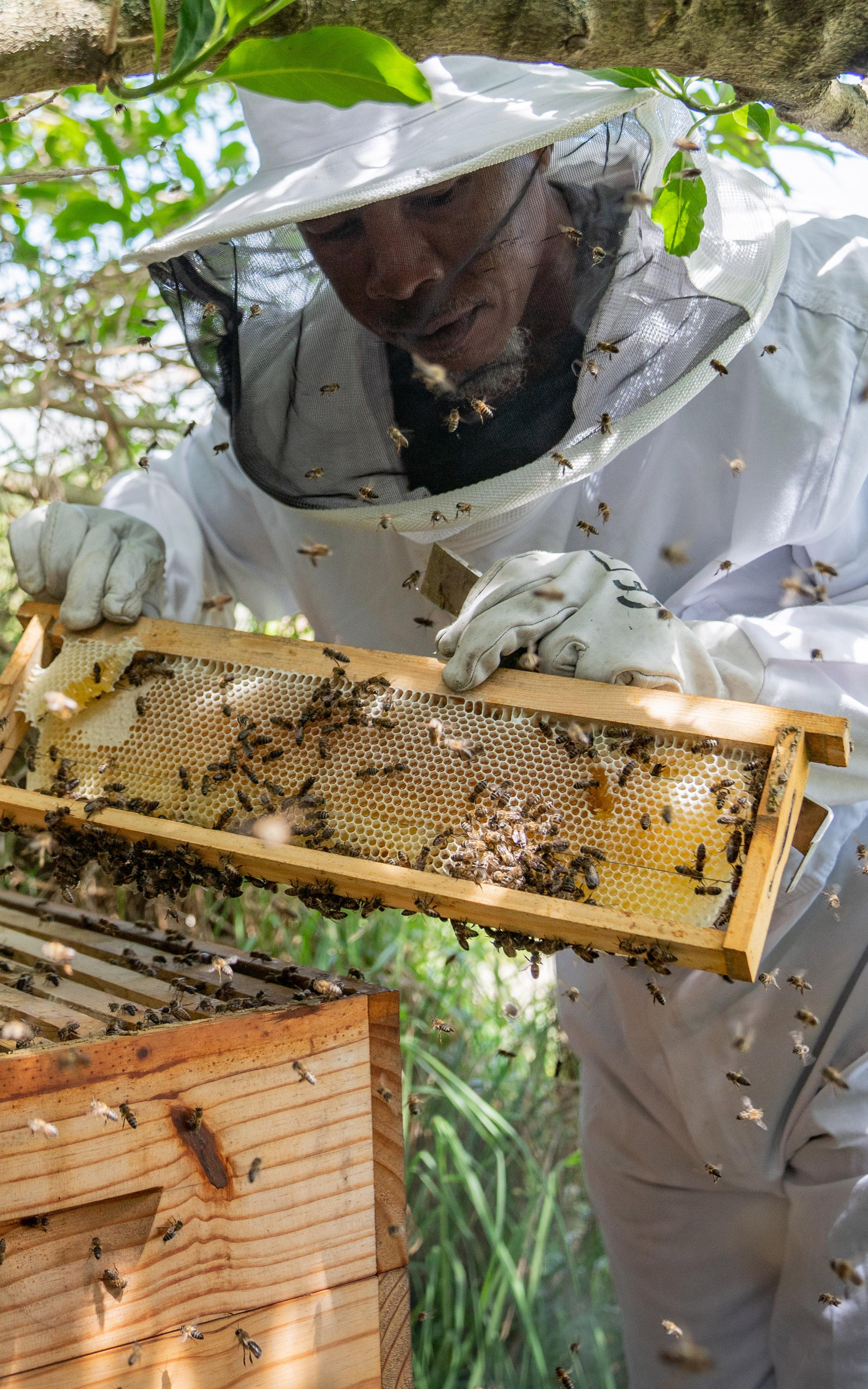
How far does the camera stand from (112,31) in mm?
1313

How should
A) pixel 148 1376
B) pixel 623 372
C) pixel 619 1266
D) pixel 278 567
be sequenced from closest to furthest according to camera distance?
pixel 148 1376 < pixel 623 372 < pixel 619 1266 < pixel 278 567

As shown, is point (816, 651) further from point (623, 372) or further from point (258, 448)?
point (258, 448)

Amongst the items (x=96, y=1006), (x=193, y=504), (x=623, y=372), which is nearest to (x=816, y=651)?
(x=623, y=372)

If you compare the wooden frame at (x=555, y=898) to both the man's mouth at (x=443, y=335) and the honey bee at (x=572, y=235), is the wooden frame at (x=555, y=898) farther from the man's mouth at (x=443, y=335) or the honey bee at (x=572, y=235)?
the honey bee at (x=572, y=235)

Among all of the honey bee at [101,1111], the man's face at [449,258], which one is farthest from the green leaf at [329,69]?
the honey bee at [101,1111]

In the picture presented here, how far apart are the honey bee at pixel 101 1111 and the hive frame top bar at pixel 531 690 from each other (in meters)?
1.04

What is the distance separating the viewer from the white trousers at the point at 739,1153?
2482 millimetres

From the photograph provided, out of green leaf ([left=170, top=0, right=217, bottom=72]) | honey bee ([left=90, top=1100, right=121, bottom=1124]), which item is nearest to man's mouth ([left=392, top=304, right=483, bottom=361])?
green leaf ([left=170, top=0, right=217, bottom=72])

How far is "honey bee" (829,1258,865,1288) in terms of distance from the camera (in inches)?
94.3

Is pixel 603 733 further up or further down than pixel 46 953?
further up

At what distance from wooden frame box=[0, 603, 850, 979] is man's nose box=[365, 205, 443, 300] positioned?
82 cm

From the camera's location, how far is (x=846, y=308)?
2.56m

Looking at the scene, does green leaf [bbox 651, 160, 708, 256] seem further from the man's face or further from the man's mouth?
the man's mouth

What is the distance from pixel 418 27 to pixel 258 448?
1.25 meters
